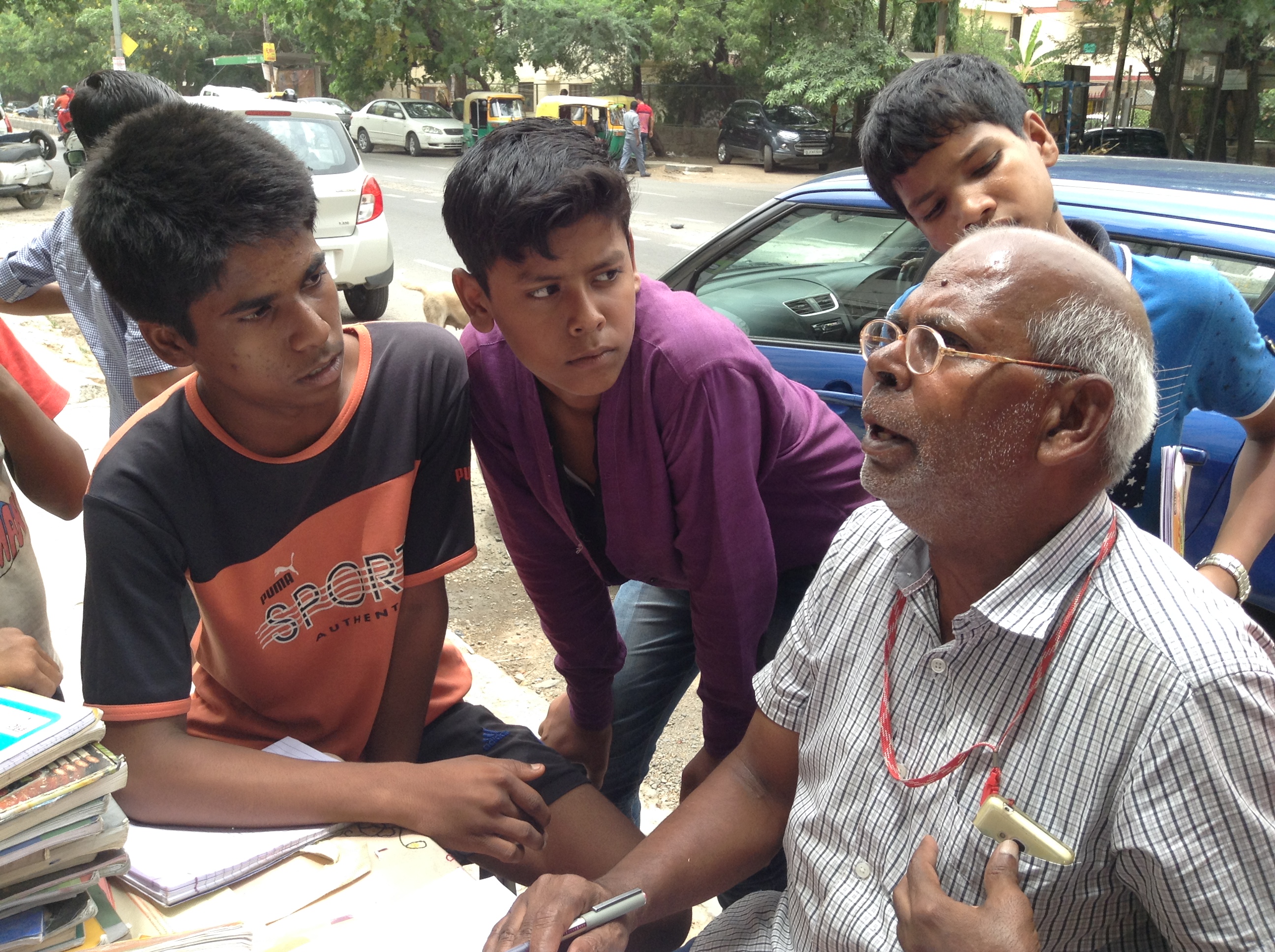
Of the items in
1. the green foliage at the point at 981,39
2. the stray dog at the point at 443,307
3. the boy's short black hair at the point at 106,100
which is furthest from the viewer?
the green foliage at the point at 981,39

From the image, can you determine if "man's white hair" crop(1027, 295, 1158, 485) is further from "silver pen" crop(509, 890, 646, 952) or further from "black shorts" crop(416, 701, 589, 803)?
"black shorts" crop(416, 701, 589, 803)

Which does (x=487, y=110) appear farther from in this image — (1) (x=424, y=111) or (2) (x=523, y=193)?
(2) (x=523, y=193)

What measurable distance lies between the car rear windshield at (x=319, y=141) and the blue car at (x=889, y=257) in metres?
5.59

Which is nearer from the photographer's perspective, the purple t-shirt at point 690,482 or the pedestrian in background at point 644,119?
the purple t-shirt at point 690,482

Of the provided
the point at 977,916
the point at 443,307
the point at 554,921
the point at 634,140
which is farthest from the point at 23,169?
the point at 977,916

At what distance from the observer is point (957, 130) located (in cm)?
203

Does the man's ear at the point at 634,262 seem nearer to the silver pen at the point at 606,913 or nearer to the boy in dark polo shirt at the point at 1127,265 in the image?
the boy in dark polo shirt at the point at 1127,265

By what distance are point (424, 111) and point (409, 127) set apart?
891 millimetres

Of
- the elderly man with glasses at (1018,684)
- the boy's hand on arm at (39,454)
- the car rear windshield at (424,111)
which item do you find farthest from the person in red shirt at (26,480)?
the car rear windshield at (424,111)

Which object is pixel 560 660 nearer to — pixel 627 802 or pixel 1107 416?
pixel 627 802

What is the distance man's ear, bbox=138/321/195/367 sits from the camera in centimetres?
173

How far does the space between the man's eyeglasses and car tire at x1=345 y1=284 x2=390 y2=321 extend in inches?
323

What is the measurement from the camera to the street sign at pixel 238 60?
43.0 metres

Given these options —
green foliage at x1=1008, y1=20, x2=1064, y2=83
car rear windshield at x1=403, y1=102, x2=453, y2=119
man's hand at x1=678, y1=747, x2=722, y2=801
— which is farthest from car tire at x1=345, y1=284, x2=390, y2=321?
green foliage at x1=1008, y1=20, x2=1064, y2=83
